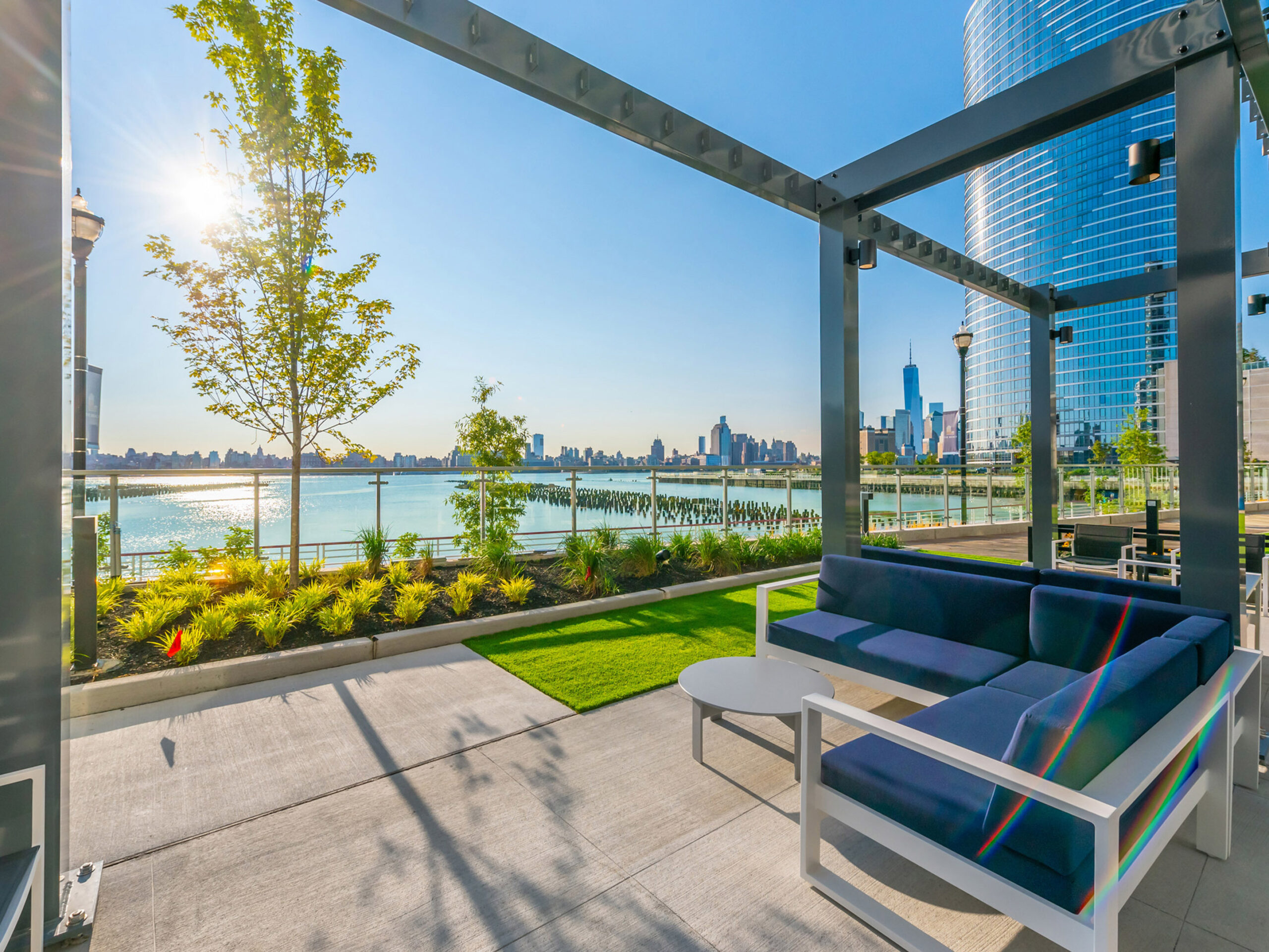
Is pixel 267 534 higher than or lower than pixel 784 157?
lower

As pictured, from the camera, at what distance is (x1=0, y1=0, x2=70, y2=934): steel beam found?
4.90ft

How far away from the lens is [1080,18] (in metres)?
51.4

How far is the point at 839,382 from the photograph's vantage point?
4309mm

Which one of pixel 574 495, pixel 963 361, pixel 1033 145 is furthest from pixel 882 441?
pixel 1033 145

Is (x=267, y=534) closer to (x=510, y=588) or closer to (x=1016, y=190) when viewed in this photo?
(x=510, y=588)

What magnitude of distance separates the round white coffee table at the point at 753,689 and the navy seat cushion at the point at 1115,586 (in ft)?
5.33

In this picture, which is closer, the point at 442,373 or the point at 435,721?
the point at 435,721

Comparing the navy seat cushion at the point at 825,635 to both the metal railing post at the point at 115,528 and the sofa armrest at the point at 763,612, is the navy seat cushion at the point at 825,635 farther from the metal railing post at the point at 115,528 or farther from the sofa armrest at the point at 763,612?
the metal railing post at the point at 115,528

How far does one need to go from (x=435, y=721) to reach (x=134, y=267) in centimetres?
511

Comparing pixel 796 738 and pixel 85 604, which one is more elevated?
pixel 85 604

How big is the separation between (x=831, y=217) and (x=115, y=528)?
7.04 meters

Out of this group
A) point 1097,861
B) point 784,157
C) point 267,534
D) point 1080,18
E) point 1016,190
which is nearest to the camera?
point 1097,861

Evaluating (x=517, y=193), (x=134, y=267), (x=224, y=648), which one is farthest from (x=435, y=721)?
(x=517, y=193)

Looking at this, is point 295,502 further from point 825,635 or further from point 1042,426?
point 1042,426
